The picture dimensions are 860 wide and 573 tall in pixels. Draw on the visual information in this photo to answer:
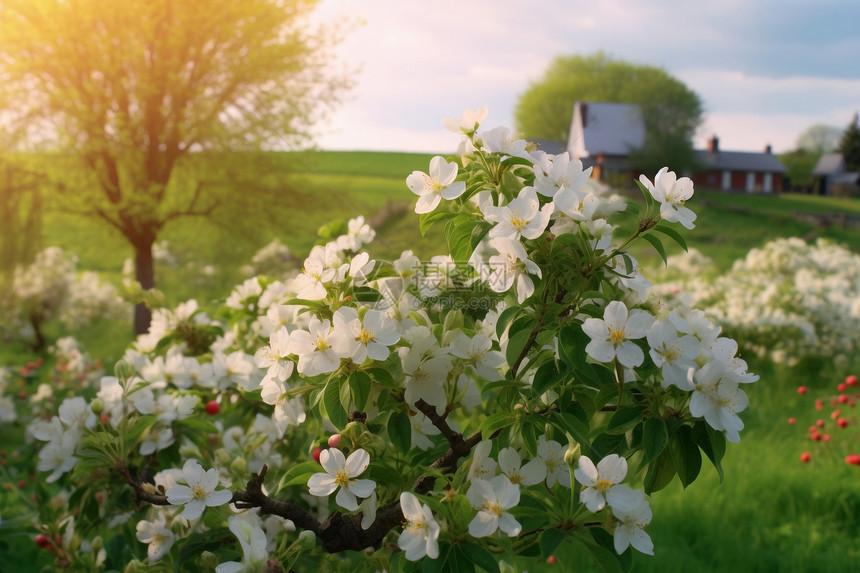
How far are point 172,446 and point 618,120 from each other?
691 inches

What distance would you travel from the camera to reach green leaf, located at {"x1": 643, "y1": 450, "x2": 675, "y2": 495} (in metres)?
1.63

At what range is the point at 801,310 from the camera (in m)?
7.72

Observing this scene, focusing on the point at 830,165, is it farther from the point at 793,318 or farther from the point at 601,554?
the point at 601,554

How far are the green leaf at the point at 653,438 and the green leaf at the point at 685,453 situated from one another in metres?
0.05

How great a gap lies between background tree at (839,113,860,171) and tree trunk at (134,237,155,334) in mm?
58270

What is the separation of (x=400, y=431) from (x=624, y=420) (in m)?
0.62

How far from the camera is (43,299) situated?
1055 cm

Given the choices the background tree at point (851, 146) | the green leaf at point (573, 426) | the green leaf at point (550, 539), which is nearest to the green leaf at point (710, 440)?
the green leaf at point (573, 426)

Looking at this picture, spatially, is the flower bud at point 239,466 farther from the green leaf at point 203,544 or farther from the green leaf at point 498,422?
the green leaf at point 498,422

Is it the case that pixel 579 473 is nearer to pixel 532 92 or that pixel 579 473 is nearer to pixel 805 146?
pixel 532 92

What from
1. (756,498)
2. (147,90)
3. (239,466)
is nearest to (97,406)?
(239,466)

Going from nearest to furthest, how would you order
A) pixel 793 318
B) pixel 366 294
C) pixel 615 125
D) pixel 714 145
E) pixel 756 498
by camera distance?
pixel 366 294
pixel 756 498
pixel 793 318
pixel 615 125
pixel 714 145

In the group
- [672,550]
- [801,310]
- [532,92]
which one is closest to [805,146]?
[532,92]

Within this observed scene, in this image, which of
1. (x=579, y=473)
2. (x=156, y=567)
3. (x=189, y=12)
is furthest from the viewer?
(x=189, y=12)
